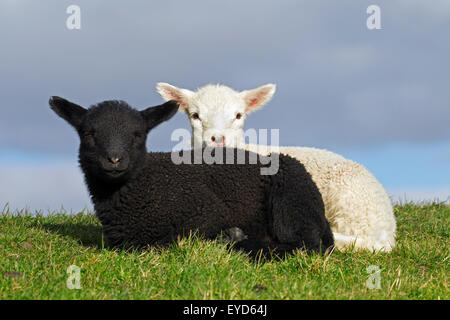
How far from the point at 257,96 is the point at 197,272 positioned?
516cm

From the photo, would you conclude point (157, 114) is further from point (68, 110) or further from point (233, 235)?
point (233, 235)

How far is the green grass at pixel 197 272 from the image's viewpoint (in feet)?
15.2

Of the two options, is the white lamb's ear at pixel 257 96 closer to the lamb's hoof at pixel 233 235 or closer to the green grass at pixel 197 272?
the green grass at pixel 197 272

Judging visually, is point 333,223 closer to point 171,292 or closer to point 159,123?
point 159,123

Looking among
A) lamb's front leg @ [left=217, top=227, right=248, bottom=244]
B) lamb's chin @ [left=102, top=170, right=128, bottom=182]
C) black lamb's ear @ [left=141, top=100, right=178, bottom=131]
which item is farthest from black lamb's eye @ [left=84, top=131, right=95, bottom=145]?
lamb's front leg @ [left=217, top=227, right=248, bottom=244]

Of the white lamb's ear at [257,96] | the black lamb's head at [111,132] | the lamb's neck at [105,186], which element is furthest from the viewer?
the white lamb's ear at [257,96]

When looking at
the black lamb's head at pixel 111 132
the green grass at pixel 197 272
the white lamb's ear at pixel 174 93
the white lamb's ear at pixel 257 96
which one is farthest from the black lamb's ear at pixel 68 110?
the white lamb's ear at pixel 257 96

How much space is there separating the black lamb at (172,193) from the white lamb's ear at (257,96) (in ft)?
9.79

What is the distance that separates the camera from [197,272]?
16.7ft

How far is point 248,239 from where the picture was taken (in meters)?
6.43

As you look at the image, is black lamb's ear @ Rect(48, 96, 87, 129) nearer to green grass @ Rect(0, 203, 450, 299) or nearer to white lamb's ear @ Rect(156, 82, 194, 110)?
green grass @ Rect(0, 203, 450, 299)

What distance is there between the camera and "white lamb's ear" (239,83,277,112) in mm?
9531

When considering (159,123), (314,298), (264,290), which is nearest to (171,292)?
(264,290)

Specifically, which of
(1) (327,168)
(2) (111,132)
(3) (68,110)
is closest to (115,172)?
(2) (111,132)
